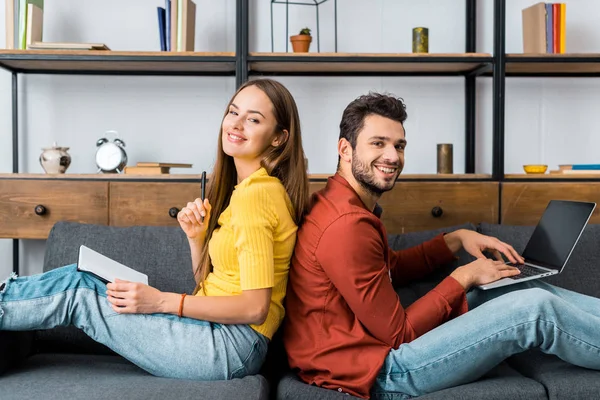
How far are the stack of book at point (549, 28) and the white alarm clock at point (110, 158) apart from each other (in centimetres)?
178

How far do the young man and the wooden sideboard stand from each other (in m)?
0.85

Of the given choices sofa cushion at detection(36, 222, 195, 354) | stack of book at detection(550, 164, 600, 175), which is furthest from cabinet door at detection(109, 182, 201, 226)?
stack of book at detection(550, 164, 600, 175)

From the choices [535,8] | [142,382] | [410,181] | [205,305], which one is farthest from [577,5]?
[142,382]

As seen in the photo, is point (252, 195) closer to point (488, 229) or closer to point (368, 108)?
point (368, 108)

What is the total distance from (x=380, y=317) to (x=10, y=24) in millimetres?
1997

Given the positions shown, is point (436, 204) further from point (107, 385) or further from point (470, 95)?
point (107, 385)

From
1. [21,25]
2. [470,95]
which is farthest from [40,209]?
[470,95]

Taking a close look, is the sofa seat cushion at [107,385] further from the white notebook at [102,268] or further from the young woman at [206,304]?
the white notebook at [102,268]

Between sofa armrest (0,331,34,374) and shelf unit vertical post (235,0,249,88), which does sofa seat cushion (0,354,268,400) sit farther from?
shelf unit vertical post (235,0,249,88)

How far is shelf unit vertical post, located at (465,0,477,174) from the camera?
3027 millimetres

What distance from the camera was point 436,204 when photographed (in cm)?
265

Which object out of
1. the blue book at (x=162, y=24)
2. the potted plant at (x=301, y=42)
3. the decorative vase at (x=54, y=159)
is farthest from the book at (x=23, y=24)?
the potted plant at (x=301, y=42)

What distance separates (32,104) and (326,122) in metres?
1.34

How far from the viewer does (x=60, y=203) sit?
2637mm
